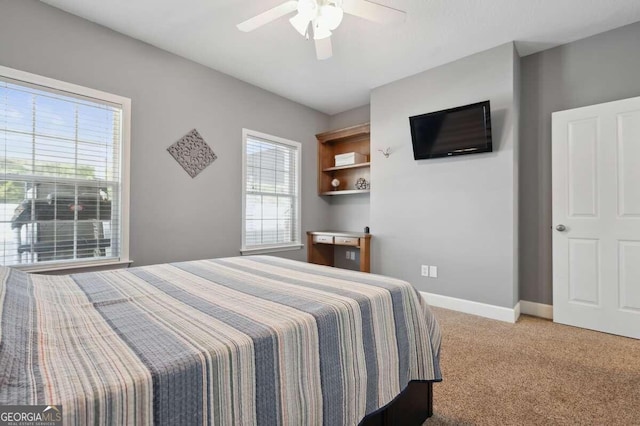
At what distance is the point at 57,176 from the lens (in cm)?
240

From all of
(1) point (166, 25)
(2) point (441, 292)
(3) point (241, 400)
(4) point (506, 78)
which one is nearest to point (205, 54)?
(1) point (166, 25)

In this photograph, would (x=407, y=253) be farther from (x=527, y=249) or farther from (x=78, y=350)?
(x=78, y=350)

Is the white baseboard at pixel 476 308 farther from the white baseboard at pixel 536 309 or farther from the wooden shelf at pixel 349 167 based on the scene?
the wooden shelf at pixel 349 167

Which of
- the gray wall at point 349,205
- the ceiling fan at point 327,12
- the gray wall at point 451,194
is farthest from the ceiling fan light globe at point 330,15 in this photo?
the gray wall at point 349,205

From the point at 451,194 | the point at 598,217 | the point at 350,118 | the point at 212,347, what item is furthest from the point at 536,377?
the point at 350,118

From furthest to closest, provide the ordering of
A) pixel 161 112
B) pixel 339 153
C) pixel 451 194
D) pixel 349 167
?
1. pixel 339 153
2. pixel 349 167
3. pixel 451 194
4. pixel 161 112

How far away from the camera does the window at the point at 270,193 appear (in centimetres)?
379

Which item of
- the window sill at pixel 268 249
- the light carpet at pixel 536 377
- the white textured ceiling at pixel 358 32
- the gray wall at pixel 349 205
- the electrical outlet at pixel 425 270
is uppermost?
the white textured ceiling at pixel 358 32

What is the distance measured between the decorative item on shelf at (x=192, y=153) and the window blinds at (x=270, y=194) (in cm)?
55

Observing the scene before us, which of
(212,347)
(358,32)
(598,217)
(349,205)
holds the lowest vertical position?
(212,347)

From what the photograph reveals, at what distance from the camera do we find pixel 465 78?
314cm

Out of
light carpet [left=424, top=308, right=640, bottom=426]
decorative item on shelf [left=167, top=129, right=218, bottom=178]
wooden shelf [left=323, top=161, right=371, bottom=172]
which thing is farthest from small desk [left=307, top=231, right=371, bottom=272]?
decorative item on shelf [left=167, top=129, right=218, bottom=178]

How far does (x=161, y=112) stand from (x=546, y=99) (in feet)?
13.0

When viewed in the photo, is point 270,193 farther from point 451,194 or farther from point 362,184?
point 451,194
